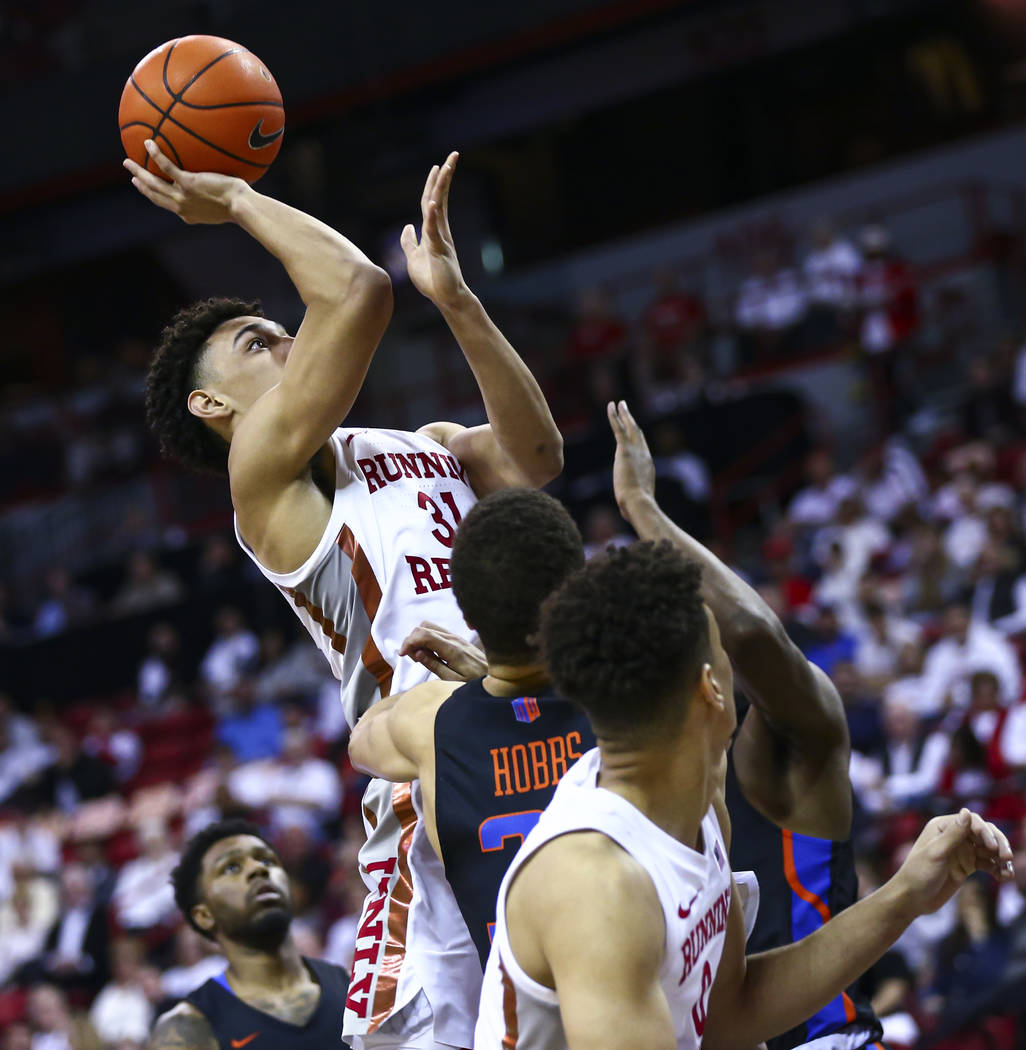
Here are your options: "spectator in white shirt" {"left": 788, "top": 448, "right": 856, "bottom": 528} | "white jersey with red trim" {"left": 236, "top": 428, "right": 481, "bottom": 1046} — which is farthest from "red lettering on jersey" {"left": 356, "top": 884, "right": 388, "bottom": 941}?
"spectator in white shirt" {"left": 788, "top": 448, "right": 856, "bottom": 528}

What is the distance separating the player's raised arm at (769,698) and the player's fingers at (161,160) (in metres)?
1.24

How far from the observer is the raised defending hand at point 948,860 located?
266cm

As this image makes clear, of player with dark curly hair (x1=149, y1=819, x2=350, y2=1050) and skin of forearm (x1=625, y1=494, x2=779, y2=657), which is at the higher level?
skin of forearm (x1=625, y1=494, x2=779, y2=657)

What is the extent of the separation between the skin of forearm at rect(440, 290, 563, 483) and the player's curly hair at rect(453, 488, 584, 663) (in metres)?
0.75

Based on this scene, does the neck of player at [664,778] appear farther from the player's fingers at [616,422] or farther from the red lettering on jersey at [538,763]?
the player's fingers at [616,422]

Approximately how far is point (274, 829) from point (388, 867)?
27.0 ft

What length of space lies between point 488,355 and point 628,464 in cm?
52

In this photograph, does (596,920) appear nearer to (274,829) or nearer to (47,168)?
(274,829)

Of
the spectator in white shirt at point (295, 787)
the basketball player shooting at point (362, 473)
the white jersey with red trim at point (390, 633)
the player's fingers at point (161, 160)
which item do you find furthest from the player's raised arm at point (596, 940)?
the spectator in white shirt at point (295, 787)

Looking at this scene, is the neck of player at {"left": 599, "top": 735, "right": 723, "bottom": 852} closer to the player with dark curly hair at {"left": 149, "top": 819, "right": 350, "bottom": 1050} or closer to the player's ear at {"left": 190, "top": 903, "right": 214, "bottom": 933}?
the player with dark curly hair at {"left": 149, "top": 819, "right": 350, "bottom": 1050}

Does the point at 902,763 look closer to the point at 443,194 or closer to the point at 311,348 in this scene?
the point at 443,194

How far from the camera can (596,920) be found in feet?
7.32

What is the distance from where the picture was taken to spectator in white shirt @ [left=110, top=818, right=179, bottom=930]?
11383mm

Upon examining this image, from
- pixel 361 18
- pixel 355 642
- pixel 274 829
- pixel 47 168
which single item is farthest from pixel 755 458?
pixel 355 642
